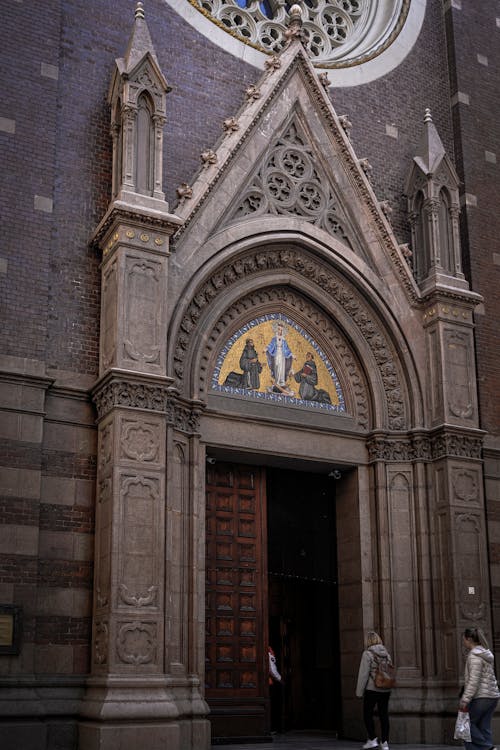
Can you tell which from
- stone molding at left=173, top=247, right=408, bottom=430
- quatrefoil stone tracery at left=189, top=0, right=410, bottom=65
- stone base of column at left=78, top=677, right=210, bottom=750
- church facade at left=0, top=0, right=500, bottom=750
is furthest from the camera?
quatrefoil stone tracery at left=189, top=0, right=410, bottom=65

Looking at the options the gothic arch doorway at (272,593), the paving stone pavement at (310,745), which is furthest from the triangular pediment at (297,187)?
the paving stone pavement at (310,745)

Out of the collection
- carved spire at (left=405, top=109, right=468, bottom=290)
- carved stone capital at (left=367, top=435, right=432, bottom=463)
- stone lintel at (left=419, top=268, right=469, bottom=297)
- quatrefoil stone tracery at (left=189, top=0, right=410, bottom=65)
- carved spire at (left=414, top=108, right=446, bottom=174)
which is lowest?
carved stone capital at (left=367, top=435, right=432, bottom=463)

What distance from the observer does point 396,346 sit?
16844 mm

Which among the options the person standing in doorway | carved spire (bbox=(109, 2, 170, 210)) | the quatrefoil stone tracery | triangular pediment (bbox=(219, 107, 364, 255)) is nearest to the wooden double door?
the person standing in doorway

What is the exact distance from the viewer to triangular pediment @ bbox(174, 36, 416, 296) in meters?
16.3

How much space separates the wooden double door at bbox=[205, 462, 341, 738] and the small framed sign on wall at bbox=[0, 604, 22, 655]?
324 centimetres

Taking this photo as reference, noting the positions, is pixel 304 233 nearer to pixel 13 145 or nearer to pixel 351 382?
pixel 351 382

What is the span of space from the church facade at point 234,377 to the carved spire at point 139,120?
5 centimetres

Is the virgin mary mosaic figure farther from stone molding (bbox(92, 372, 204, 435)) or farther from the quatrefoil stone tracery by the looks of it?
the quatrefoil stone tracery

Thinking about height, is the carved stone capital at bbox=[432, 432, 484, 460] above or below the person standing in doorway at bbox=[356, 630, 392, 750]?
above

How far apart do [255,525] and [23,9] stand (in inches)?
325

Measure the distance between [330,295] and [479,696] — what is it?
7.99 meters

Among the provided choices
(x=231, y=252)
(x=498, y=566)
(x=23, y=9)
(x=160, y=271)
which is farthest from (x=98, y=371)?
(x=498, y=566)

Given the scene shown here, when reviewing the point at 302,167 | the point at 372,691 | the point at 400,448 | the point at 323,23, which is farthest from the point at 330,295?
the point at 372,691
